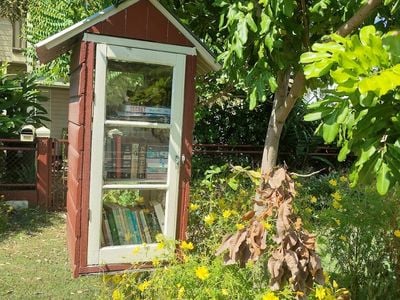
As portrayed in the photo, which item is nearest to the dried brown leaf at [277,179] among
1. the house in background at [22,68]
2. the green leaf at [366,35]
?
the green leaf at [366,35]

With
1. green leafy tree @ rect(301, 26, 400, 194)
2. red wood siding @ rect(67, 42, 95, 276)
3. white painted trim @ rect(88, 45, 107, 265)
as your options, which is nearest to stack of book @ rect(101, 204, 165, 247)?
white painted trim @ rect(88, 45, 107, 265)

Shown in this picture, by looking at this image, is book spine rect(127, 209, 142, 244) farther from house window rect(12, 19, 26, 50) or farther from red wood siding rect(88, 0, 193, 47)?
house window rect(12, 19, 26, 50)

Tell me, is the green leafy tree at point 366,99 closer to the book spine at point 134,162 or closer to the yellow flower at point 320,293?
the yellow flower at point 320,293

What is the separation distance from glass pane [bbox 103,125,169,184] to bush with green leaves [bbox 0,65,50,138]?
13.7 ft

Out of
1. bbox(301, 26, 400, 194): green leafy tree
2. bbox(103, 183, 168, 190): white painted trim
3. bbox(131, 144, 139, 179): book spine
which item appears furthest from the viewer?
bbox(131, 144, 139, 179): book spine

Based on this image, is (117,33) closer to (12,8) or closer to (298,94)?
(298,94)

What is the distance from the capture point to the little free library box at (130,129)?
3.43 metres

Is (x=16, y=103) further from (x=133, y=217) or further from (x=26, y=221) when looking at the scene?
(x=133, y=217)

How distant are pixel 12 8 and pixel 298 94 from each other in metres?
12.3

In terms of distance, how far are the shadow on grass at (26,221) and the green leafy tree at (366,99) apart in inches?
198

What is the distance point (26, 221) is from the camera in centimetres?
638

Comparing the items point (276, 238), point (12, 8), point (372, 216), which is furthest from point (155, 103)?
point (12, 8)

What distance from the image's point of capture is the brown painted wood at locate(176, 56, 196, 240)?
12.1ft

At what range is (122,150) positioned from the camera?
3746 millimetres
